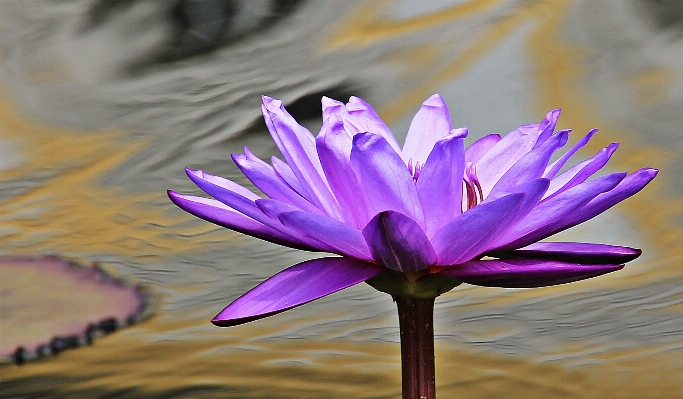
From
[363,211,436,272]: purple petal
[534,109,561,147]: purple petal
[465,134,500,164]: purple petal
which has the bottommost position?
[363,211,436,272]: purple petal

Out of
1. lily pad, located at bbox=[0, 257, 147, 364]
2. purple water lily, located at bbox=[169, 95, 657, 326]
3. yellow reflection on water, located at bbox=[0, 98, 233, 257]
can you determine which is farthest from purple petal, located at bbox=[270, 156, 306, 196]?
yellow reflection on water, located at bbox=[0, 98, 233, 257]

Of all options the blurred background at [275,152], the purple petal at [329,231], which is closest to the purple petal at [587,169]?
the purple petal at [329,231]

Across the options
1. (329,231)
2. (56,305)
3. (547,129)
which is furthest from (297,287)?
(56,305)

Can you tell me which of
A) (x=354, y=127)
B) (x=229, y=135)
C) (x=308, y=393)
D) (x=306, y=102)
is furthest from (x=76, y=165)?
(x=354, y=127)

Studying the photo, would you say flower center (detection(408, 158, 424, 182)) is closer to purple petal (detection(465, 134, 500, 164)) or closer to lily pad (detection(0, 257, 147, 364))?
purple petal (detection(465, 134, 500, 164))

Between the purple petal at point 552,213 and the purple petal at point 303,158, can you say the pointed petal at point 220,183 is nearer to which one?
the purple petal at point 303,158

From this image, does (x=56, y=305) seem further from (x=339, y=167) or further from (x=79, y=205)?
(x=339, y=167)
